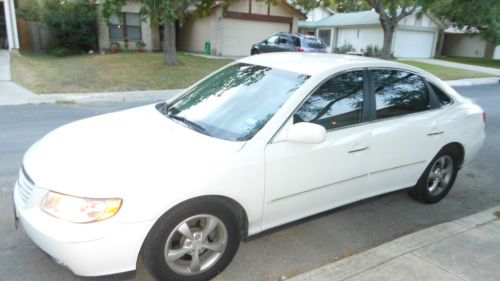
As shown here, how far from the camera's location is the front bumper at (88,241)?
2.42 m

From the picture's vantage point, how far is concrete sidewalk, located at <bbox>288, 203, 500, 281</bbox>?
117 inches

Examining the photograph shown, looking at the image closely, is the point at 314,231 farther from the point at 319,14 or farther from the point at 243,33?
the point at 319,14

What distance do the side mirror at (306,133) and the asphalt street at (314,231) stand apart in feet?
2.60

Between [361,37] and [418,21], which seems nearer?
[418,21]

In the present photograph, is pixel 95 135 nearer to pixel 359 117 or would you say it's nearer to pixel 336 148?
pixel 336 148

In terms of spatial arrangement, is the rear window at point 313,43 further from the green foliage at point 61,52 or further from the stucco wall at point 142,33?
the green foliage at point 61,52

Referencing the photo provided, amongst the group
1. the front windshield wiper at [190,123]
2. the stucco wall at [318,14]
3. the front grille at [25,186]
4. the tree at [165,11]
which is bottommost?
the front grille at [25,186]

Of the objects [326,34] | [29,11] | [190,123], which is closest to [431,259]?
[190,123]

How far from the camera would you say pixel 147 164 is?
8.68ft

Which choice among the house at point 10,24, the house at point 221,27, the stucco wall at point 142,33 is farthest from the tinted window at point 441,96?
the house at point 10,24

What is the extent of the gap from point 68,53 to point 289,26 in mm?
15016

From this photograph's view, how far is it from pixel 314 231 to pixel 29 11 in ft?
99.6

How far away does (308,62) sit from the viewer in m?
3.74

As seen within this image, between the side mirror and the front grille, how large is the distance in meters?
1.82
